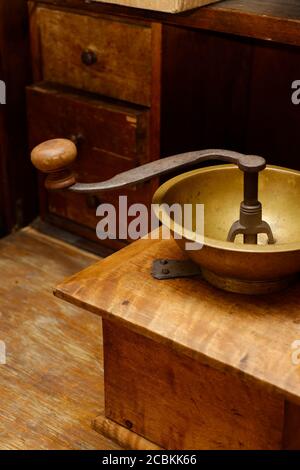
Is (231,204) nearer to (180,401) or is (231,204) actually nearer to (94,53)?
(180,401)

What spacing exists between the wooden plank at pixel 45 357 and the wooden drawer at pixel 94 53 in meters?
0.43

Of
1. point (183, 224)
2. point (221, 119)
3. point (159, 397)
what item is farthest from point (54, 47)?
point (159, 397)

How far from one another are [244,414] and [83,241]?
3.03 ft

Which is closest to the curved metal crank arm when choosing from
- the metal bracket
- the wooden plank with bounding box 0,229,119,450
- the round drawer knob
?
the metal bracket

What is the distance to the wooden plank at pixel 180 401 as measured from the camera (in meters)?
1.09

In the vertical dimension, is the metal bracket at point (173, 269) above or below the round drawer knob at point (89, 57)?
below

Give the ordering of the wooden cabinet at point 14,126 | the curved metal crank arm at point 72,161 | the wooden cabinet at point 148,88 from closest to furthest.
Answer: the curved metal crank arm at point 72,161
the wooden cabinet at point 148,88
the wooden cabinet at point 14,126

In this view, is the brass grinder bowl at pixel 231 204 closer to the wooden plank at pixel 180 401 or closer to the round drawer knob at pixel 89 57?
the wooden plank at pixel 180 401

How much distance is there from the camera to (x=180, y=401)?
118 centimetres

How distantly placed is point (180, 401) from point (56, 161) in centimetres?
40

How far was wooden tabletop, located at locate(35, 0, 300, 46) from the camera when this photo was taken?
1379mm

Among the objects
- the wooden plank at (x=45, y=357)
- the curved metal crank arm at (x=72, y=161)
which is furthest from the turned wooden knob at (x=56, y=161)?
the wooden plank at (x=45, y=357)

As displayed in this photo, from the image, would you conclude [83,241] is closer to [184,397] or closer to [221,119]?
[221,119]

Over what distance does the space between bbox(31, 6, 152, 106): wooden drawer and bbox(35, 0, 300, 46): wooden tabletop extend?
8 centimetres
